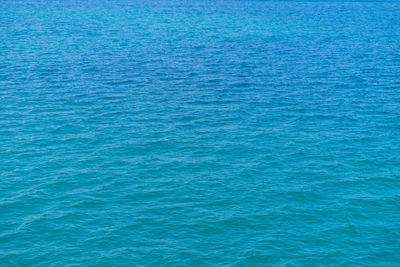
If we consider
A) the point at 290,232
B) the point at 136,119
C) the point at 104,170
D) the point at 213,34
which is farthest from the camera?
the point at 213,34

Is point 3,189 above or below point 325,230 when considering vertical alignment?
above

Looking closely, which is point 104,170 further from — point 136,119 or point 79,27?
point 79,27

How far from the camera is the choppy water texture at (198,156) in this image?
3503cm

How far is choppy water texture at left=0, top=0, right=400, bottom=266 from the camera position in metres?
35.0

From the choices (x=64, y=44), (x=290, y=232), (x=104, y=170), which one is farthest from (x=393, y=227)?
(x=64, y=44)

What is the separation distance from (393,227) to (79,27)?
119 meters

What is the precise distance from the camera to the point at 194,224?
3744 centimetres

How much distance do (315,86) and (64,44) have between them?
64.1 m

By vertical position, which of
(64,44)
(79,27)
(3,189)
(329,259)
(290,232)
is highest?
(79,27)

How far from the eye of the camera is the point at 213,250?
34094 millimetres

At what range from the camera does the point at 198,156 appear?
50094mm

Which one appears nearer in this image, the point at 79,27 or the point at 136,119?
the point at 136,119

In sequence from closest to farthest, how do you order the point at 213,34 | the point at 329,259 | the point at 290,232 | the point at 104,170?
the point at 329,259
the point at 290,232
the point at 104,170
the point at 213,34

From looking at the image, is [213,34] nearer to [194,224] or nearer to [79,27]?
[79,27]
